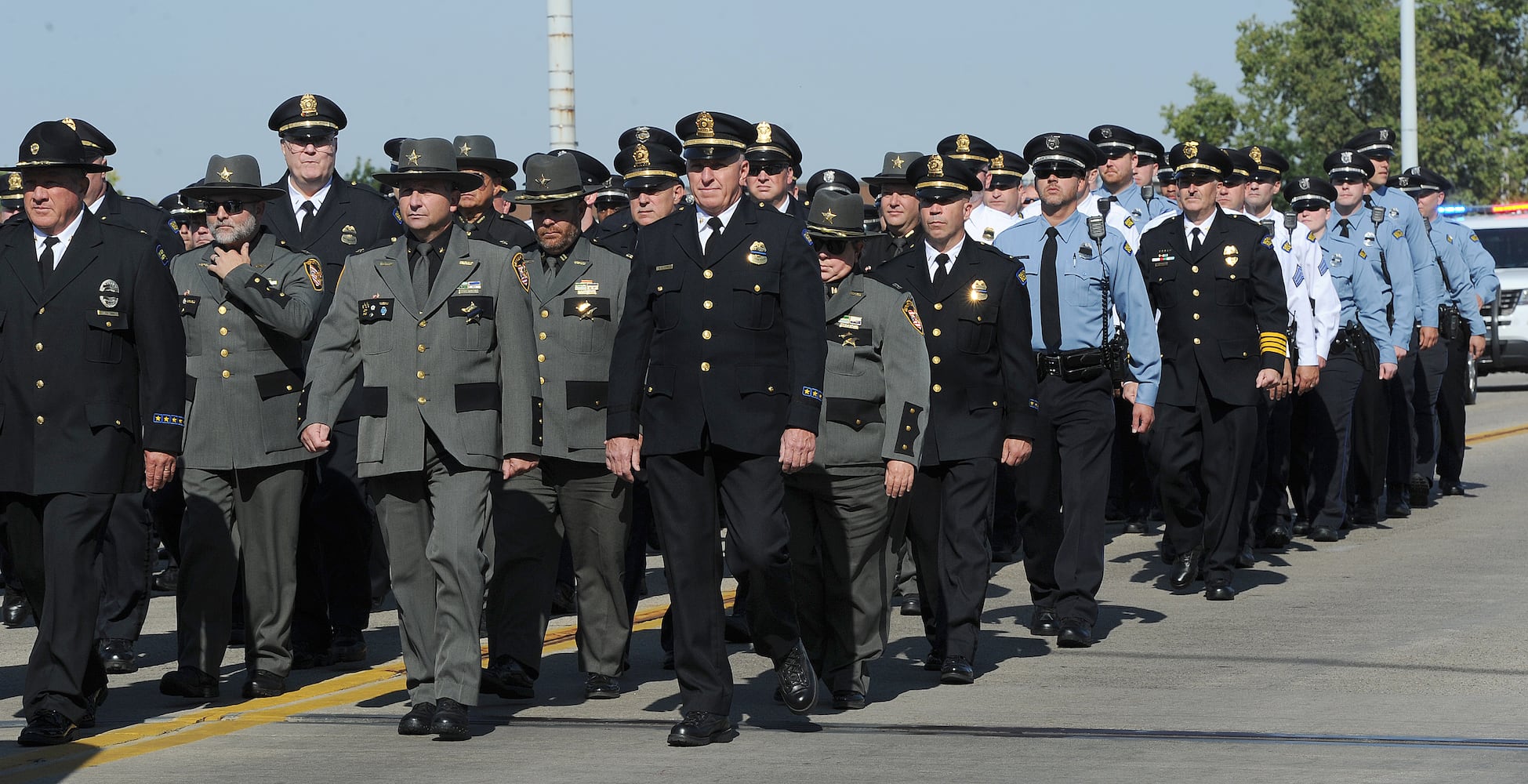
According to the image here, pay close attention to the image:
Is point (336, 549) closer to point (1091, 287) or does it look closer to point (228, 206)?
point (228, 206)

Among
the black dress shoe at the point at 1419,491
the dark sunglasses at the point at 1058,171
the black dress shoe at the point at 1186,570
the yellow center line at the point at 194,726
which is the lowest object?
the yellow center line at the point at 194,726

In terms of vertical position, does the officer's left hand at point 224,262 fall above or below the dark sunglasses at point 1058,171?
below

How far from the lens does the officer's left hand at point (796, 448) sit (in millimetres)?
7637

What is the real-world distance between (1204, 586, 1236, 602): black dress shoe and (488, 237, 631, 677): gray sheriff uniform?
12.5ft

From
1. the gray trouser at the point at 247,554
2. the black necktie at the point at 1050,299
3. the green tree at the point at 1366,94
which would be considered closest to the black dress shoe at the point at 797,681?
the gray trouser at the point at 247,554

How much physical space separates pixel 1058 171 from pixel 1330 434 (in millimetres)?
4707

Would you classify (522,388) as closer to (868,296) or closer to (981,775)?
(868,296)

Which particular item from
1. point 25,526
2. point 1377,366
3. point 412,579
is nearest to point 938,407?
point 412,579

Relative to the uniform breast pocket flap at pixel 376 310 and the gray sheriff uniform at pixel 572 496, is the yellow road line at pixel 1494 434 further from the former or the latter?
the uniform breast pocket flap at pixel 376 310

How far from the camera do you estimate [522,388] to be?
26.6ft

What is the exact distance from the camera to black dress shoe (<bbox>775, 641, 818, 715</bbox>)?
7.88m

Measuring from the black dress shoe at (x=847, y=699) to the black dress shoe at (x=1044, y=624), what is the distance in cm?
206

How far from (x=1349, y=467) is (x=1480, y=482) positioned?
2.91 m

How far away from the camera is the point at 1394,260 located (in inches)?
593
